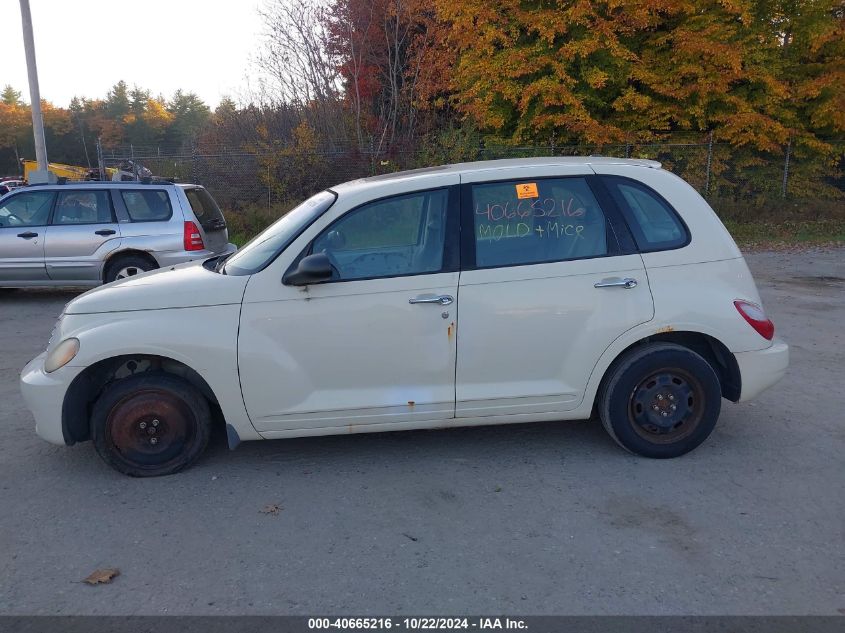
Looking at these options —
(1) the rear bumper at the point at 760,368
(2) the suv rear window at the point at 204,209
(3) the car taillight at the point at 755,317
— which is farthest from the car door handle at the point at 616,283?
(2) the suv rear window at the point at 204,209

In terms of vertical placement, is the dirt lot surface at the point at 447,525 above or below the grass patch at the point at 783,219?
below

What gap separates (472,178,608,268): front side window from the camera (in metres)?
4.55

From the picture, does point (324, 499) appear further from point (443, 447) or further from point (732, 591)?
point (732, 591)

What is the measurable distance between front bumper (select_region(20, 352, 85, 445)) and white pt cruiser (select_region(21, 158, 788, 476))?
0.04 ft

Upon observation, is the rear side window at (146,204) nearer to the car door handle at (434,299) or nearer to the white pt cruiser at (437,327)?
the white pt cruiser at (437,327)

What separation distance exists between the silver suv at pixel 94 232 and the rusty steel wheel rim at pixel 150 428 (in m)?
6.01

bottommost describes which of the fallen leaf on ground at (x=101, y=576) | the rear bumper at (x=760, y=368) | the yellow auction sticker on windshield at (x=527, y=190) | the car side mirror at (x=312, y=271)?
the fallen leaf on ground at (x=101, y=576)

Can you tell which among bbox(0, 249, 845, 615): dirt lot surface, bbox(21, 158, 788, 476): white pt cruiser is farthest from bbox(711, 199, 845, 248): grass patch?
bbox(21, 158, 788, 476): white pt cruiser

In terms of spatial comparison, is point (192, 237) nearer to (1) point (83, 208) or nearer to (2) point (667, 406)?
(1) point (83, 208)

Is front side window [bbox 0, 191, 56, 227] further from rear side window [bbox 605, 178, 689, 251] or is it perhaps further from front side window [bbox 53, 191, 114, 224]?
rear side window [bbox 605, 178, 689, 251]

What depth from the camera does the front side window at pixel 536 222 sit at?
4.55 m

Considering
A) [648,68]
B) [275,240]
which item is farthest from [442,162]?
[275,240]

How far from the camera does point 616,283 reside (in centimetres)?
453
